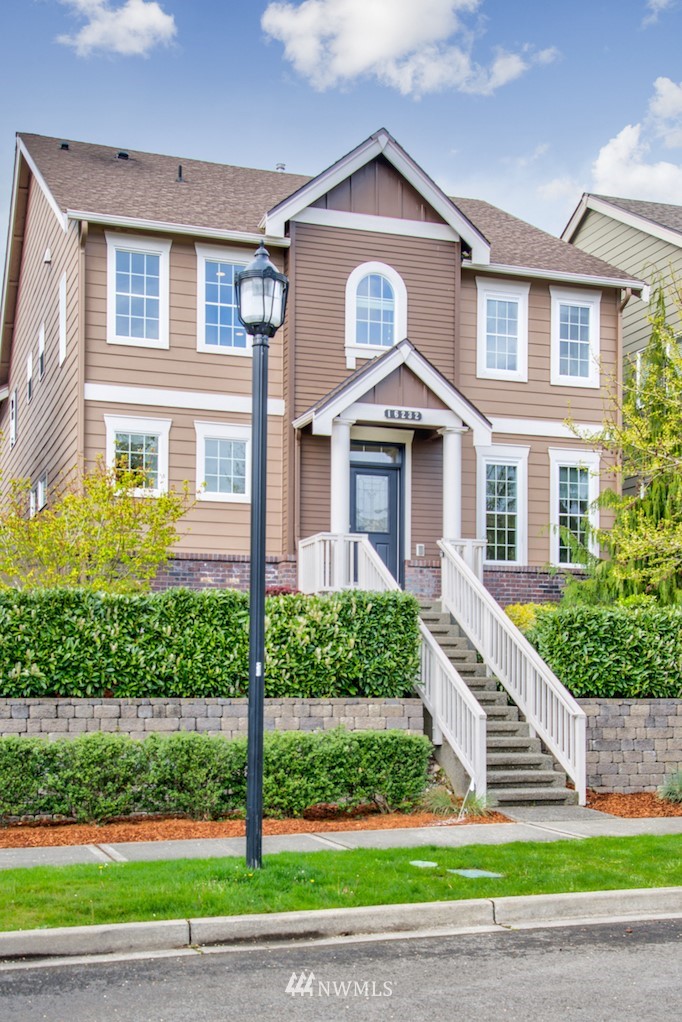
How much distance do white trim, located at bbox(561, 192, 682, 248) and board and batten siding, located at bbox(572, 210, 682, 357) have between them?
97 mm

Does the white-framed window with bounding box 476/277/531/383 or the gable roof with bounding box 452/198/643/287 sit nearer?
the white-framed window with bounding box 476/277/531/383

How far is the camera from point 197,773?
1136 cm

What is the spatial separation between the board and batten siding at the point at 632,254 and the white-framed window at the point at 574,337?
1.53 m

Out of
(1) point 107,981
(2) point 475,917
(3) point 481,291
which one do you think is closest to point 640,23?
(3) point 481,291

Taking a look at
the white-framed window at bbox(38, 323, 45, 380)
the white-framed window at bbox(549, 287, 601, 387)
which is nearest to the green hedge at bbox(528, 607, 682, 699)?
the white-framed window at bbox(549, 287, 601, 387)

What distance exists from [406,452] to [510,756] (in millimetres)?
7516

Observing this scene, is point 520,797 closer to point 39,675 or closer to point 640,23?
point 39,675

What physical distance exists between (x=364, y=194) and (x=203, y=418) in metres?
4.85

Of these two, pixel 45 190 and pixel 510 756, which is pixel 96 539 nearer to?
pixel 510 756

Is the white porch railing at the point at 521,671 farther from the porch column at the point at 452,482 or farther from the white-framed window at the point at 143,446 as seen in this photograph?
the white-framed window at the point at 143,446

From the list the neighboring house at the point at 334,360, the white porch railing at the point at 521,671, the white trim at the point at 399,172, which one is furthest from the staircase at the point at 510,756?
the white trim at the point at 399,172

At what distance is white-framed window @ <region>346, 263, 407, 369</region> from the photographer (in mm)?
19438

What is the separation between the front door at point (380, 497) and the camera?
19.4 meters

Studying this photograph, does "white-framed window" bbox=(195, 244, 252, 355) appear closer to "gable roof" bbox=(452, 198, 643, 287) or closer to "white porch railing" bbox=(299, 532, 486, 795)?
"white porch railing" bbox=(299, 532, 486, 795)
